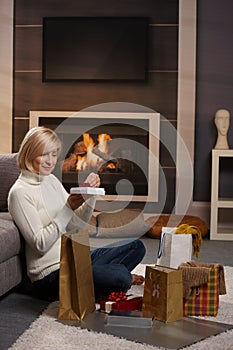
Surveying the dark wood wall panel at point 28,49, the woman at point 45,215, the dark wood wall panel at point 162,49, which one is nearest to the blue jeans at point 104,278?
the woman at point 45,215

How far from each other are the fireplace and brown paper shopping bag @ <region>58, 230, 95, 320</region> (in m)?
2.96

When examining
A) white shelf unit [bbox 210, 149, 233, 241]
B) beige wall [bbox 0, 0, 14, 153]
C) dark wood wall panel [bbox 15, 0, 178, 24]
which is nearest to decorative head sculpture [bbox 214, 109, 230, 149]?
white shelf unit [bbox 210, 149, 233, 241]

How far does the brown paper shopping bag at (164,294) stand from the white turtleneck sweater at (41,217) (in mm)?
458

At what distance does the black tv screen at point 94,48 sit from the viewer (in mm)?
5863

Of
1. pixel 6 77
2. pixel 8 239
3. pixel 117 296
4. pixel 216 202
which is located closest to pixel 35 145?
pixel 8 239

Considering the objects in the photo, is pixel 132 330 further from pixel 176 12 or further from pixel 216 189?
pixel 176 12

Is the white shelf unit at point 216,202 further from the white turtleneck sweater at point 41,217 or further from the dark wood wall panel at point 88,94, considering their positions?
the white turtleneck sweater at point 41,217

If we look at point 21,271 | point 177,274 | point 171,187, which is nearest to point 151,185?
point 171,187

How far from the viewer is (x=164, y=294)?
9.18 ft

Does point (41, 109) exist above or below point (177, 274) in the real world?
above

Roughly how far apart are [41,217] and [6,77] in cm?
303

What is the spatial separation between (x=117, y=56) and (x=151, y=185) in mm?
1114

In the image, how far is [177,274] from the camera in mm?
2820

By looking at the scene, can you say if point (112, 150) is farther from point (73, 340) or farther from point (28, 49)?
point (73, 340)
